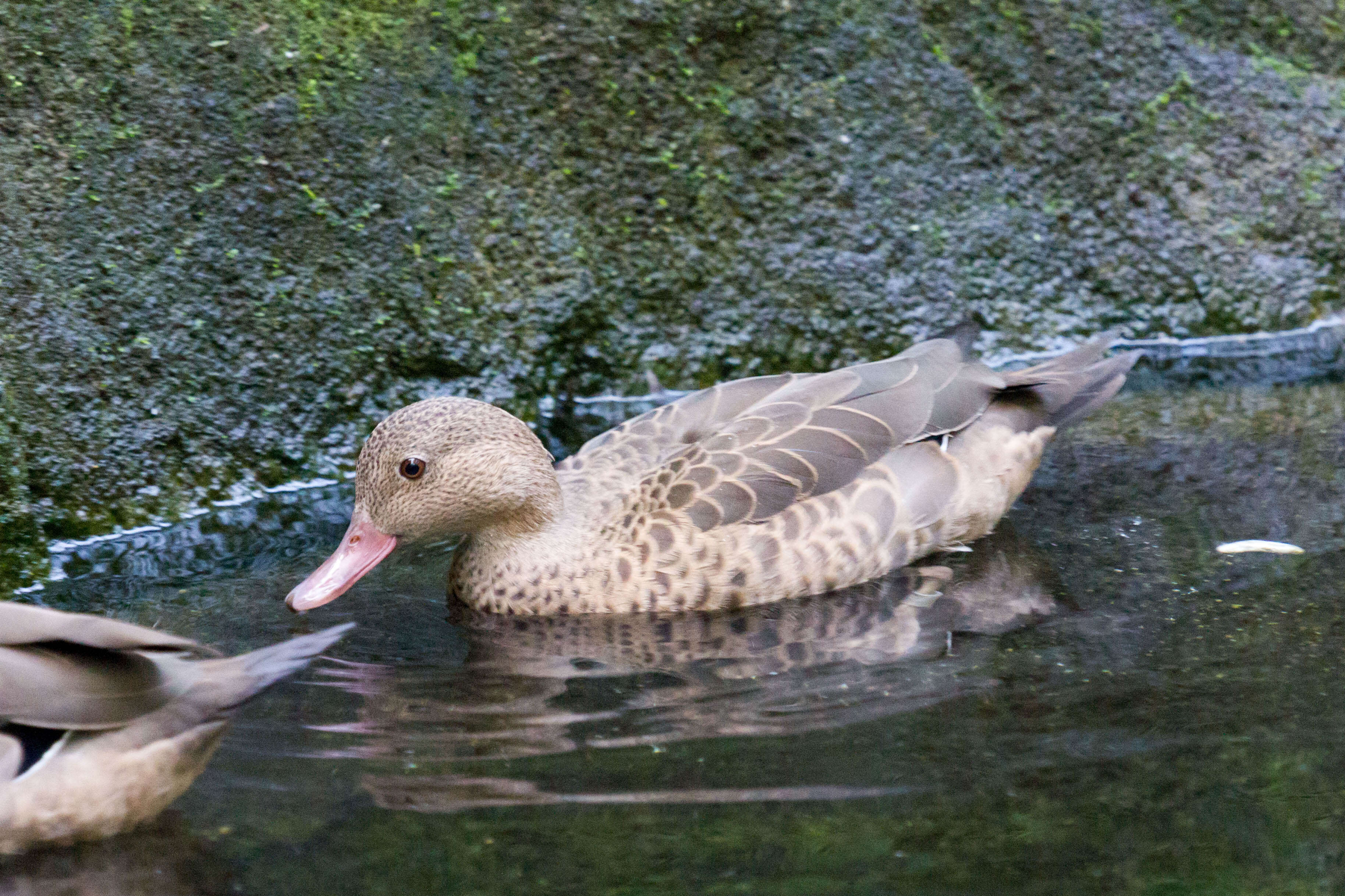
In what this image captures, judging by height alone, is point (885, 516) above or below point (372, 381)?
below

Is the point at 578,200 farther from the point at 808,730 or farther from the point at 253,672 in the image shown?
the point at 253,672

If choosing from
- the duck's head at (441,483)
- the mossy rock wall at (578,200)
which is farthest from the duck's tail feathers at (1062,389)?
the duck's head at (441,483)

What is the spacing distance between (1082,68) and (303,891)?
21.0ft

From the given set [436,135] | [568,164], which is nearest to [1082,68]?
[568,164]

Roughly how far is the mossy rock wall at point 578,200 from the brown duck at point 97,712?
2.22 metres

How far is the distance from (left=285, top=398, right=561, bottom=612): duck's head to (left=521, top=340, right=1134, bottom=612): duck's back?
22 centimetres

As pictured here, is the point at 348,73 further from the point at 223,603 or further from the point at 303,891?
the point at 303,891

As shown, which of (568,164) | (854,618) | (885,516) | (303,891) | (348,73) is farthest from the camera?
(568,164)

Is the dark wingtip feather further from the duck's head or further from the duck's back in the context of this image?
the duck's back

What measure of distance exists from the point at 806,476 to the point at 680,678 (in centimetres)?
115

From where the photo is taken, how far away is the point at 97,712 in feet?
11.2

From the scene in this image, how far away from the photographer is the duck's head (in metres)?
5.25

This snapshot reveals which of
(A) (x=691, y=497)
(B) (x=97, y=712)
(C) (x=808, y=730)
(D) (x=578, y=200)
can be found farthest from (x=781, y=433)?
(B) (x=97, y=712)

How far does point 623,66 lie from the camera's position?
23.6 feet
